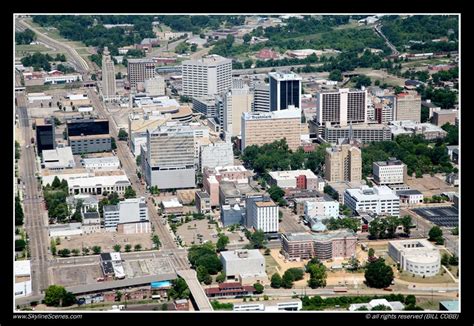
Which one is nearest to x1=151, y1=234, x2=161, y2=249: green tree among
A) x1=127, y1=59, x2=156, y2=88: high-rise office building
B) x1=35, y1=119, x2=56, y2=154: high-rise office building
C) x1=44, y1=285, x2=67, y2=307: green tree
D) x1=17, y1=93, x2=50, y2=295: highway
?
x1=17, y1=93, x2=50, y2=295: highway

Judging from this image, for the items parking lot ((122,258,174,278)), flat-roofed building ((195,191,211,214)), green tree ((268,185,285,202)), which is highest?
green tree ((268,185,285,202))

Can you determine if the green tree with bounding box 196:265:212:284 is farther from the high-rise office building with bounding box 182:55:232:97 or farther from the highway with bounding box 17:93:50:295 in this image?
the high-rise office building with bounding box 182:55:232:97

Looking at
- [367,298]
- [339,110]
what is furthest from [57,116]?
[367,298]

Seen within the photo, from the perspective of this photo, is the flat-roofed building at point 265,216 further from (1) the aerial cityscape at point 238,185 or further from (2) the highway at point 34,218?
(2) the highway at point 34,218

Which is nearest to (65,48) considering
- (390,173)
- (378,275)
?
(390,173)

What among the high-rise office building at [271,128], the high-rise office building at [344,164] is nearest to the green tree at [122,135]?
the high-rise office building at [271,128]

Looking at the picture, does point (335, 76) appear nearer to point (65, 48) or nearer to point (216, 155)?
point (65, 48)
